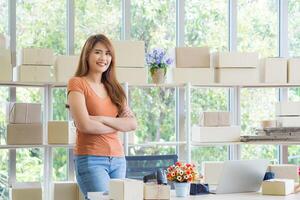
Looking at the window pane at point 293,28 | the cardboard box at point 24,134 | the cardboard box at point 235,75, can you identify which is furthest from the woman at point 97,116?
the window pane at point 293,28

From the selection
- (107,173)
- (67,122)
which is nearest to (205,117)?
(67,122)

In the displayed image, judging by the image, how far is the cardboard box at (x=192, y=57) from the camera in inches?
179

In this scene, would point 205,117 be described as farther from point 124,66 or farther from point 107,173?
point 107,173

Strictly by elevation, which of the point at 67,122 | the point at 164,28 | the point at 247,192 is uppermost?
the point at 164,28

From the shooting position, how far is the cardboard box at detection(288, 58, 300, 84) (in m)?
4.65

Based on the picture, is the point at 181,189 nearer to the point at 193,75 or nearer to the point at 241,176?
the point at 241,176

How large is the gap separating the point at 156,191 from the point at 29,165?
243 centimetres

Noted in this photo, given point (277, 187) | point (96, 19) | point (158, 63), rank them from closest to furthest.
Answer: point (277, 187)
point (158, 63)
point (96, 19)

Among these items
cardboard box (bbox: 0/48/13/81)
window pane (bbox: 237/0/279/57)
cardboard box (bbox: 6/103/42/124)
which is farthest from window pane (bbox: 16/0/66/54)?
window pane (bbox: 237/0/279/57)

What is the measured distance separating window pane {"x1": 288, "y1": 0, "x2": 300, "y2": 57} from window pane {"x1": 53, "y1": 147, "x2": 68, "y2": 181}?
222 cm

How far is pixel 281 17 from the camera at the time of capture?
516 centimetres

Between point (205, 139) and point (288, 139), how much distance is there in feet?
2.24

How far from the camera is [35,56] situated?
4.24 metres

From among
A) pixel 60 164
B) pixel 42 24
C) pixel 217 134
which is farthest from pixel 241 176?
pixel 42 24
